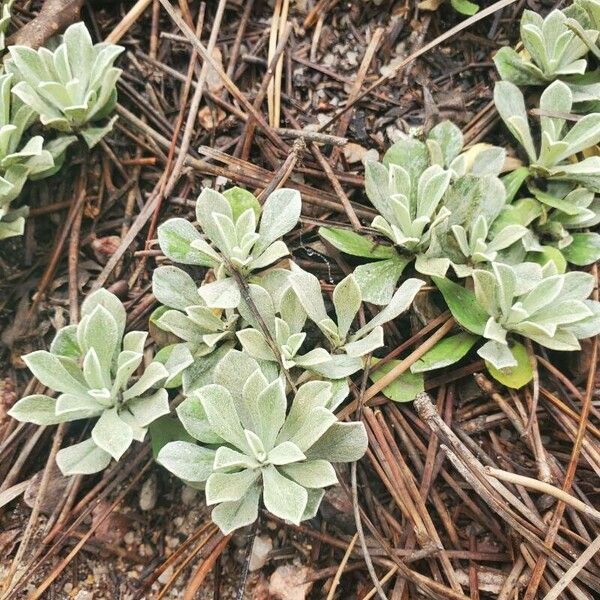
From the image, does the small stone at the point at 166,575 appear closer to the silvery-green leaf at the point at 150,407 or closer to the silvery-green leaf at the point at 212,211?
the silvery-green leaf at the point at 150,407

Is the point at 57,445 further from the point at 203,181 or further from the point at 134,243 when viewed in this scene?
the point at 203,181

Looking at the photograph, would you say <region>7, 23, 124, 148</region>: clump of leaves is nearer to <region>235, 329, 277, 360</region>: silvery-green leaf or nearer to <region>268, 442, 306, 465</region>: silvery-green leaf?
<region>235, 329, 277, 360</region>: silvery-green leaf

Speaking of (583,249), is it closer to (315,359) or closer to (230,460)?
(315,359)

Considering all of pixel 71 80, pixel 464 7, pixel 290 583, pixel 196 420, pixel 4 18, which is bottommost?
pixel 290 583

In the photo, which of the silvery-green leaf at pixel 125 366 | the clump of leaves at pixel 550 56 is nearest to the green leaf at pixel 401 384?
the silvery-green leaf at pixel 125 366

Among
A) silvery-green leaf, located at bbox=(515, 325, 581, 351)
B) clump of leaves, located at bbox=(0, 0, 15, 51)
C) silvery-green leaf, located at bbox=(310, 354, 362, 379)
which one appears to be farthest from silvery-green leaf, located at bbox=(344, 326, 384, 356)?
clump of leaves, located at bbox=(0, 0, 15, 51)

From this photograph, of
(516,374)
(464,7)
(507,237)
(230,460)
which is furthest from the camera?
(464,7)

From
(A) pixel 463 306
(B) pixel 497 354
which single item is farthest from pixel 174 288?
(B) pixel 497 354

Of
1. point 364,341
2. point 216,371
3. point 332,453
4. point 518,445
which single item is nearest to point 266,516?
point 332,453
